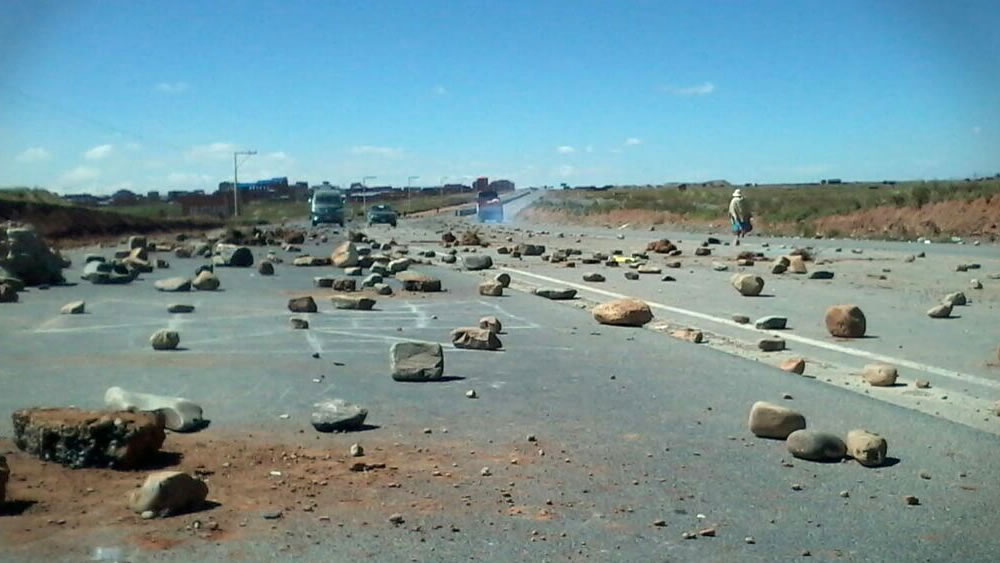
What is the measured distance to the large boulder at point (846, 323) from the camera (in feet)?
46.6

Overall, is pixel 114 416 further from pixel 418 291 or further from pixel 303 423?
pixel 418 291

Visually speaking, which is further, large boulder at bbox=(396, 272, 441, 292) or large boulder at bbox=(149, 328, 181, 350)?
large boulder at bbox=(396, 272, 441, 292)

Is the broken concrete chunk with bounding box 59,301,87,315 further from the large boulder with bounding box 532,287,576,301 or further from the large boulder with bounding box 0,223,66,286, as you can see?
the large boulder with bounding box 532,287,576,301

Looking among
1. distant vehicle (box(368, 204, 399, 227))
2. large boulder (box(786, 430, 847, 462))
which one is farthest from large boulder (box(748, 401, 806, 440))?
distant vehicle (box(368, 204, 399, 227))

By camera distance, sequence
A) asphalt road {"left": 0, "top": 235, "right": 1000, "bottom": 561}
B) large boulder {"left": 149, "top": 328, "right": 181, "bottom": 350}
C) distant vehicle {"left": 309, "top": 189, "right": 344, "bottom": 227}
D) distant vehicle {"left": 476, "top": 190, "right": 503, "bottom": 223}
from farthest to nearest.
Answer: distant vehicle {"left": 476, "top": 190, "right": 503, "bottom": 223}, distant vehicle {"left": 309, "top": 189, "right": 344, "bottom": 227}, large boulder {"left": 149, "top": 328, "right": 181, "bottom": 350}, asphalt road {"left": 0, "top": 235, "right": 1000, "bottom": 561}

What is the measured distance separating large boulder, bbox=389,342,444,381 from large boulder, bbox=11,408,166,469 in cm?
341

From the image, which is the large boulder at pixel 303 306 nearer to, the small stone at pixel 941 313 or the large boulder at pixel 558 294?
the large boulder at pixel 558 294

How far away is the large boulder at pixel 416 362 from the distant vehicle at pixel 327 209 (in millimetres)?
66788

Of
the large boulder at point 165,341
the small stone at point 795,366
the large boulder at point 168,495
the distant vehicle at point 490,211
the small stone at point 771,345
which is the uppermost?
the large boulder at point 168,495

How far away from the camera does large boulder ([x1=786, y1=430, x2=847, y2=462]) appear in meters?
7.57

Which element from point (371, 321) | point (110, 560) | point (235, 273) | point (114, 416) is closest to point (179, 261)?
point (235, 273)

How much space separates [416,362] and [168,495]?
4.59 metres

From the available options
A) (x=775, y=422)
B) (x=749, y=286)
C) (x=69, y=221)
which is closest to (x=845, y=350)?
(x=775, y=422)

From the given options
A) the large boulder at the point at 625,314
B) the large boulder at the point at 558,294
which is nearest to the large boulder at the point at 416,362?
the large boulder at the point at 625,314
